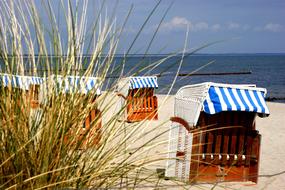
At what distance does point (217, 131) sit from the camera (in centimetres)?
598

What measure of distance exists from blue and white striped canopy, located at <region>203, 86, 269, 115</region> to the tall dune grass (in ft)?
9.38

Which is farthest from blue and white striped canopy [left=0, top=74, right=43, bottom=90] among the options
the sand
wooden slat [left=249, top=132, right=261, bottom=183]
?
wooden slat [left=249, top=132, right=261, bottom=183]

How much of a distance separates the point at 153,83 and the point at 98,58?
9.75 metres

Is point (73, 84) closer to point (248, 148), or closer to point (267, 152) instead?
point (248, 148)

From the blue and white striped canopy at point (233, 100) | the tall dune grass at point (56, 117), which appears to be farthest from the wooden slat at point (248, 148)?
the tall dune grass at point (56, 117)

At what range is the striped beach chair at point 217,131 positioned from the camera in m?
5.65

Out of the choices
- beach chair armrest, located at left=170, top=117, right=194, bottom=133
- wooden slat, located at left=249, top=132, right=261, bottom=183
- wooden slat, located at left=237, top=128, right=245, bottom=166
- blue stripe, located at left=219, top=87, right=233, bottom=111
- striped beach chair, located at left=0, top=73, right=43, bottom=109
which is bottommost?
wooden slat, located at left=249, top=132, right=261, bottom=183

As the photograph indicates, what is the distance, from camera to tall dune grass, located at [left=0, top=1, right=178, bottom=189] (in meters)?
2.31

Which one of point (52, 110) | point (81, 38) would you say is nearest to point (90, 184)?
point (52, 110)

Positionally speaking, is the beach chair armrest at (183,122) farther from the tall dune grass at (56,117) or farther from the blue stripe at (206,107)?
the tall dune grass at (56,117)

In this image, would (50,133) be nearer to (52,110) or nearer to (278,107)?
(52,110)

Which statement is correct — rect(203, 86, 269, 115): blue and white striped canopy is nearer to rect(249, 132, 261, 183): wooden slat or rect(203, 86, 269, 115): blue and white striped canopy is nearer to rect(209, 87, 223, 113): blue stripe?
rect(209, 87, 223, 113): blue stripe

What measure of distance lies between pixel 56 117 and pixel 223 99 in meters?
3.59

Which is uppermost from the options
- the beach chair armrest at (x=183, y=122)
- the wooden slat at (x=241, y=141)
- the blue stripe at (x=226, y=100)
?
the blue stripe at (x=226, y=100)
